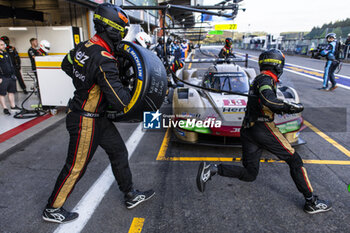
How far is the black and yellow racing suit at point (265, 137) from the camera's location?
2340mm

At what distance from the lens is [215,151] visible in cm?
→ 388

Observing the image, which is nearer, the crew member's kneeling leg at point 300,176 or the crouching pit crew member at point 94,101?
the crouching pit crew member at point 94,101

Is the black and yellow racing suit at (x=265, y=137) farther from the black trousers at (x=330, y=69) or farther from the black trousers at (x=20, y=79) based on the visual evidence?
Result: the black trousers at (x=20, y=79)

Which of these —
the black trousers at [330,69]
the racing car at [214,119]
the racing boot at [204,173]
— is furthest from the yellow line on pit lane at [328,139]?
the black trousers at [330,69]

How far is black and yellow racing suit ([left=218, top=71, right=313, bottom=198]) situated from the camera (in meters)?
2.34

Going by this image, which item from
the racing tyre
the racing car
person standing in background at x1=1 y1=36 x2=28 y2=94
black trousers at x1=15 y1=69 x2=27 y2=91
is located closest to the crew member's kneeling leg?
the racing car

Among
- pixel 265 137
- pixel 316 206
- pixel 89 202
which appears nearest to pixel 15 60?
pixel 89 202

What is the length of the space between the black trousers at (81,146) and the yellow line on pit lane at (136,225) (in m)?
0.54

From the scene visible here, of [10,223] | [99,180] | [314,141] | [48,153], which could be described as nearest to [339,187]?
[314,141]

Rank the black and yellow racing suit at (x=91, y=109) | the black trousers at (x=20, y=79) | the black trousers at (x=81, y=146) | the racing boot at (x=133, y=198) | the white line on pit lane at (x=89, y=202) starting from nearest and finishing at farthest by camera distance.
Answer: the black and yellow racing suit at (x=91, y=109)
the black trousers at (x=81, y=146)
the white line on pit lane at (x=89, y=202)
the racing boot at (x=133, y=198)
the black trousers at (x=20, y=79)

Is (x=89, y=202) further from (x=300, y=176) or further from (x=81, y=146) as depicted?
(x=300, y=176)

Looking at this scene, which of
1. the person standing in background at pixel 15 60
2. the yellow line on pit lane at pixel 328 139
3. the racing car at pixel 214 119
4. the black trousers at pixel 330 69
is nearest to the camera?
the racing car at pixel 214 119

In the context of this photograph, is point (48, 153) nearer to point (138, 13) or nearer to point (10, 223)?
point (10, 223)

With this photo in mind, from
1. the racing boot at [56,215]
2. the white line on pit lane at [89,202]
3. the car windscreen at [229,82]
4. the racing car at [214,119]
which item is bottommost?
the white line on pit lane at [89,202]
